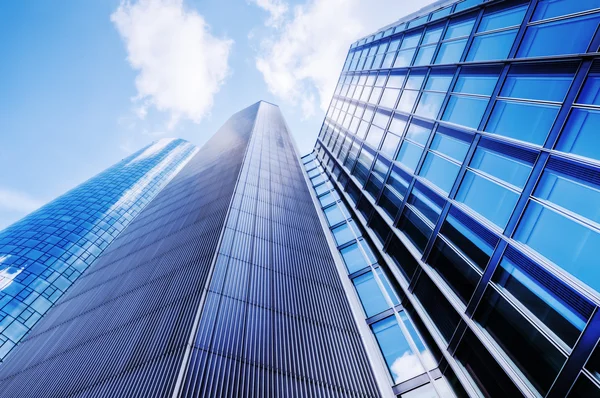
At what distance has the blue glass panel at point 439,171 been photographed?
1099 cm

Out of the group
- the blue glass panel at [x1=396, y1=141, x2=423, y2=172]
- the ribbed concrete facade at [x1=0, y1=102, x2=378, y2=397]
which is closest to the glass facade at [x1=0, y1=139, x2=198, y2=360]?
the ribbed concrete facade at [x1=0, y1=102, x2=378, y2=397]

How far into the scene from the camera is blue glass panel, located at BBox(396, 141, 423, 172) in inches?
528

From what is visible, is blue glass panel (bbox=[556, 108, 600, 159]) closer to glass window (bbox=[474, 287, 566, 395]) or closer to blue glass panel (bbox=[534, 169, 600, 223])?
blue glass panel (bbox=[534, 169, 600, 223])

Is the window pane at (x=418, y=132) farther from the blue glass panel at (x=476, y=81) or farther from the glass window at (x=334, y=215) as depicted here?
the glass window at (x=334, y=215)

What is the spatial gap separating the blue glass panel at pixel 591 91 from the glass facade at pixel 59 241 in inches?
1714

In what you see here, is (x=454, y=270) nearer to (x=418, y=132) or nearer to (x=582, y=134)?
(x=582, y=134)

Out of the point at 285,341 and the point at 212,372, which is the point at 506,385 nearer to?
the point at 285,341

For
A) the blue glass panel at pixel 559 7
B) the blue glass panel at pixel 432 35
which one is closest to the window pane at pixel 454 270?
the blue glass panel at pixel 559 7

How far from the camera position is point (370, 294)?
1317 centimetres

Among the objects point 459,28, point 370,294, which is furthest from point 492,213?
point 459,28

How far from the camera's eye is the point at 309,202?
72.9 ft

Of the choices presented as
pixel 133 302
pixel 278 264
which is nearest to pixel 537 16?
pixel 278 264

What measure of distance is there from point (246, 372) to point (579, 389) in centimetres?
680

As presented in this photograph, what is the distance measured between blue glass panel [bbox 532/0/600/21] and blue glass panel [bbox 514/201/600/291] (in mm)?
5388
